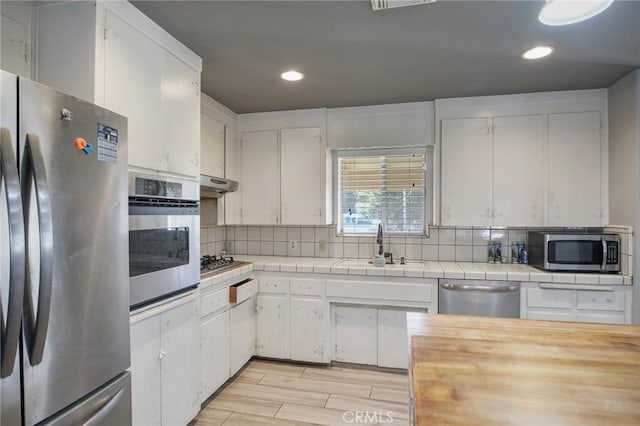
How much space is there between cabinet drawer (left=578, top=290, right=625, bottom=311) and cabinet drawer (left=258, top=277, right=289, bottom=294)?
2.31 metres

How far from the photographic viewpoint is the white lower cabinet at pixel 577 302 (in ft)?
8.17

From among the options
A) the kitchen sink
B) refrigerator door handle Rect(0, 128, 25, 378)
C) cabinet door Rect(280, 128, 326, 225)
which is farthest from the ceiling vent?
the kitchen sink

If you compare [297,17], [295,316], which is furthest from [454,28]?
[295,316]

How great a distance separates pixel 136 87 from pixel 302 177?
183cm

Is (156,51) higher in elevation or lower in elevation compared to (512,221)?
higher

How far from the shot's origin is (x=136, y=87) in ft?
5.44

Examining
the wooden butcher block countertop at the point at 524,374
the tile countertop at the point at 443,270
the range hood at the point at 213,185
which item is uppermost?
the range hood at the point at 213,185

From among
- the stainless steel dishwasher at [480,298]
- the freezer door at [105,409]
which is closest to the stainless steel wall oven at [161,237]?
the freezer door at [105,409]

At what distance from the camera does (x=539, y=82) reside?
262 centimetres

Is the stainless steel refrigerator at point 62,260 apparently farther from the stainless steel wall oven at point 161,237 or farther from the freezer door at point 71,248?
the stainless steel wall oven at point 161,237

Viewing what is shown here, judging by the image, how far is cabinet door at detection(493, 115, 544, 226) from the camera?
287cm

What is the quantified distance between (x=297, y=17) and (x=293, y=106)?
1.50 meters

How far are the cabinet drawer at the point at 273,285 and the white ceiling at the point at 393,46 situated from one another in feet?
5.28

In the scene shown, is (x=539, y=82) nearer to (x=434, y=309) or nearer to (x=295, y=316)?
(x=434, y=309)
